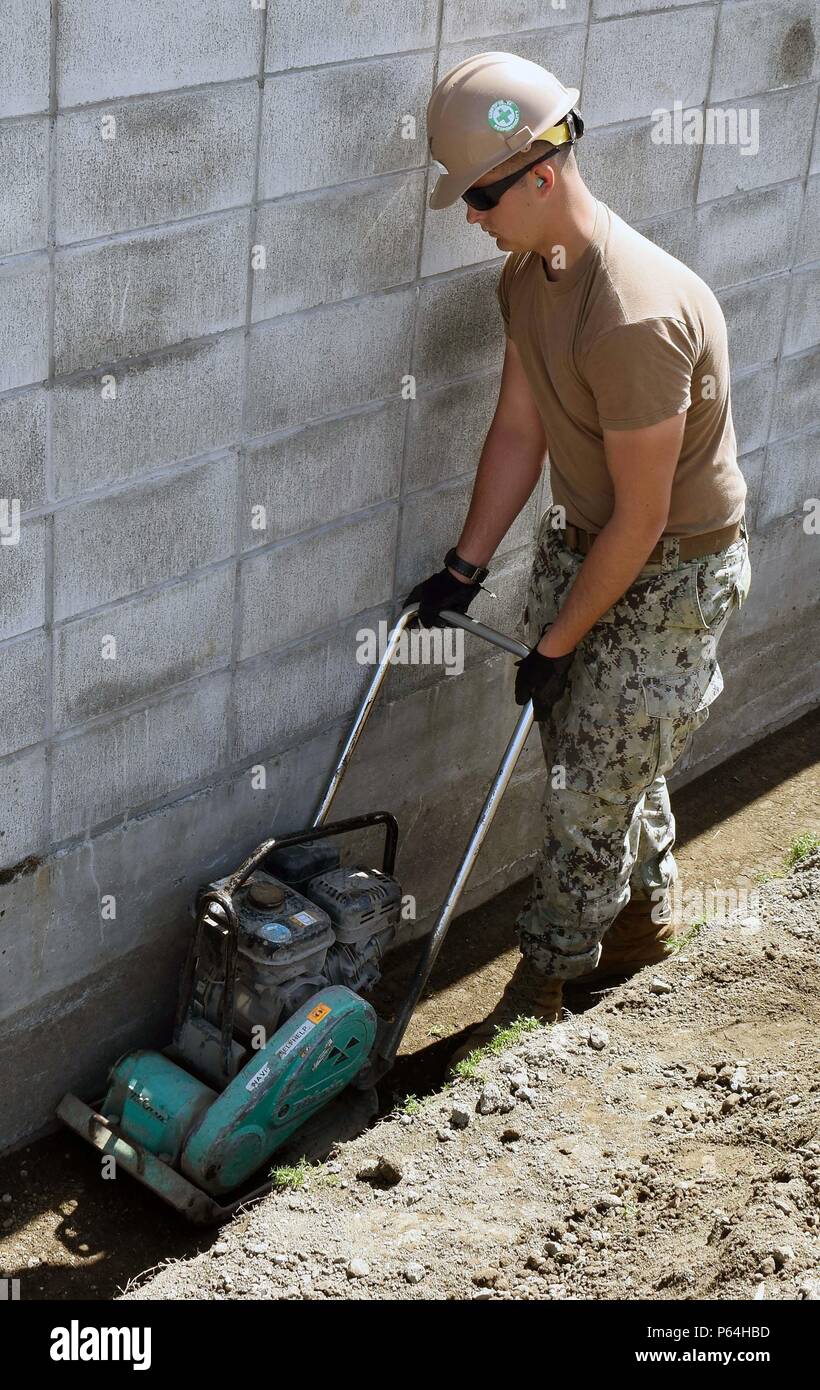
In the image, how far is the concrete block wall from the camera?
317cm

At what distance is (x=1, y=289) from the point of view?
3029mm

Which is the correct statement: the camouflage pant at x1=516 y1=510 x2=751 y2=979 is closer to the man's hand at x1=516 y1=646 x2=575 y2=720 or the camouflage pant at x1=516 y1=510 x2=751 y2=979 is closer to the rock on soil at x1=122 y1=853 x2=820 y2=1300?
the man's hand at x1=516 y1=646 x2=575 y2=720

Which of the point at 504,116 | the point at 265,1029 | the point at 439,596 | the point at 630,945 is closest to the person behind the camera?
the point at 504,116

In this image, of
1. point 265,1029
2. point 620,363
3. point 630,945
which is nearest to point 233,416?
point 620,363

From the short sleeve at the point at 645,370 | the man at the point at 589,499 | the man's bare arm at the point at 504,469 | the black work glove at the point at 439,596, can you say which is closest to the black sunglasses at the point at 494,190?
the man at the point at 589,499

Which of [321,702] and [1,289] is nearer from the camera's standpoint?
[1,289]

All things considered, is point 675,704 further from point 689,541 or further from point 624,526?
point 624,526

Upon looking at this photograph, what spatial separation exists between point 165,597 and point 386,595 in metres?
0.79

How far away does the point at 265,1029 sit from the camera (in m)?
3.83

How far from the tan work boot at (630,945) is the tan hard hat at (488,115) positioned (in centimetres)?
210

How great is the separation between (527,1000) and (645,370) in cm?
177

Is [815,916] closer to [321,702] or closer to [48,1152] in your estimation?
[321,702]

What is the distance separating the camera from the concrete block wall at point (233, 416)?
3.17 metres
